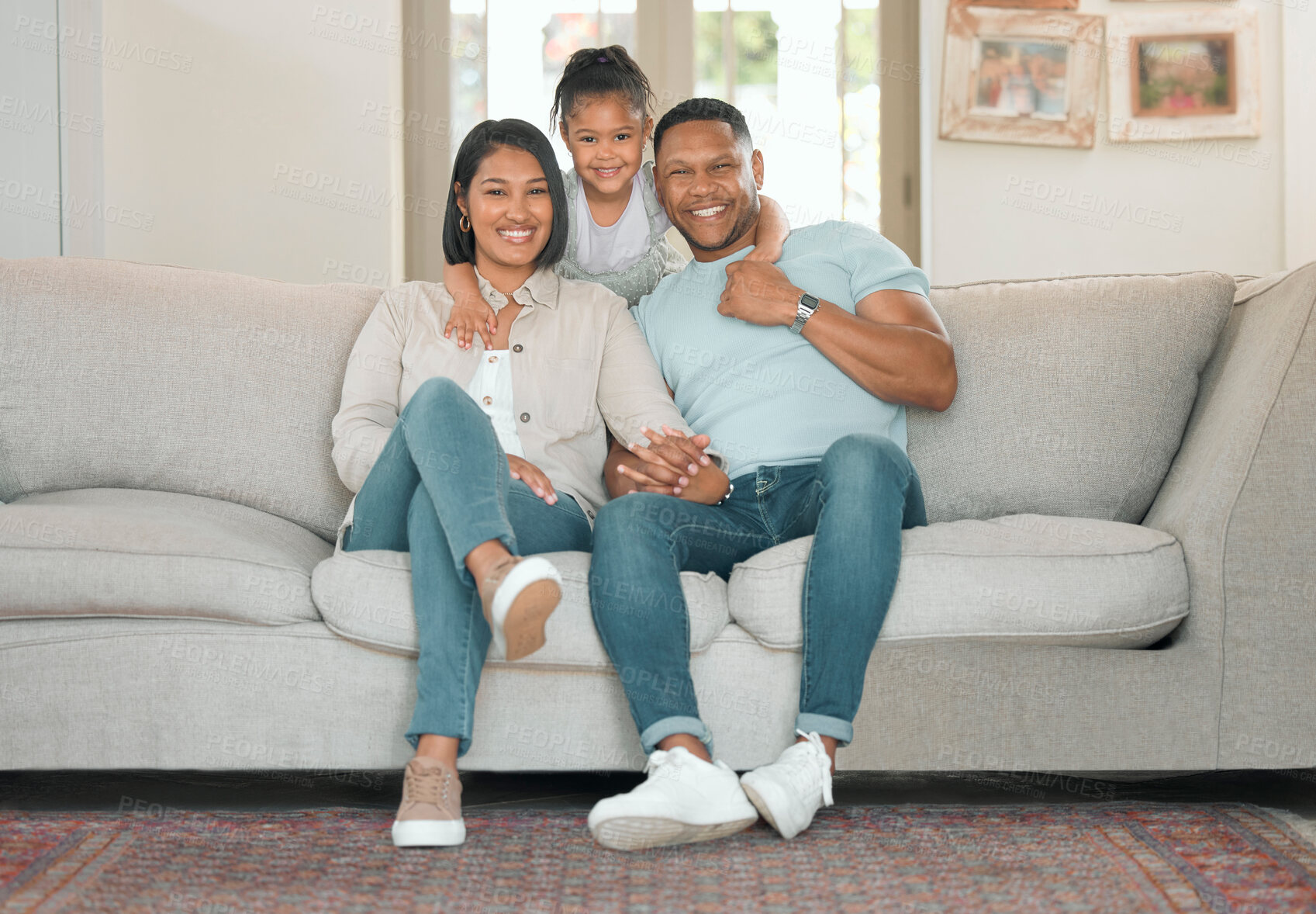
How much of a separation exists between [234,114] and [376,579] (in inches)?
106

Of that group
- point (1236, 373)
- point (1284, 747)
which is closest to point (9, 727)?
point (1284, 747)

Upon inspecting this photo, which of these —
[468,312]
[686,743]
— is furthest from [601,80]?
[686,743]

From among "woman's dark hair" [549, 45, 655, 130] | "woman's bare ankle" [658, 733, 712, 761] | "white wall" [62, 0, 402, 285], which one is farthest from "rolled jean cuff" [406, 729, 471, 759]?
"white wall" [62, 0, 402, 285]

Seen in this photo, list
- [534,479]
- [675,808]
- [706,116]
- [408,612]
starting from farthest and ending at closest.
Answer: [706,116], [534,479], [408,612], [675,808]

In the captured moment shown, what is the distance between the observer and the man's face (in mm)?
1855

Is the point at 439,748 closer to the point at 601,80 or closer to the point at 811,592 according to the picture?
the point at 811,592

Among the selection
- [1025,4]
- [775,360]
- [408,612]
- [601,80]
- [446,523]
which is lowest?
[408,612]

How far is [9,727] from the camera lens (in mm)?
1438

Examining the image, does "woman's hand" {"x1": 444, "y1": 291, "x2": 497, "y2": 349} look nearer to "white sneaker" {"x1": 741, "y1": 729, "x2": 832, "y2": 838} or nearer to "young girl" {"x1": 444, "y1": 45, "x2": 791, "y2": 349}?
"young girl" {"x1": 444, "y1": 45, "x2": 791, "y2": 349}

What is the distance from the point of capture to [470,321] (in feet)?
5.70

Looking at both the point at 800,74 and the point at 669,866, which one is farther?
the point at 800,74

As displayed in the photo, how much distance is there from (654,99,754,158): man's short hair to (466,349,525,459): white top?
1.55 feet

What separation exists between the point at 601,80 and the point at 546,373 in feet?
2.16

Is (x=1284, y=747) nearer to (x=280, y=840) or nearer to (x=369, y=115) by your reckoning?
(x=280, y=840)
